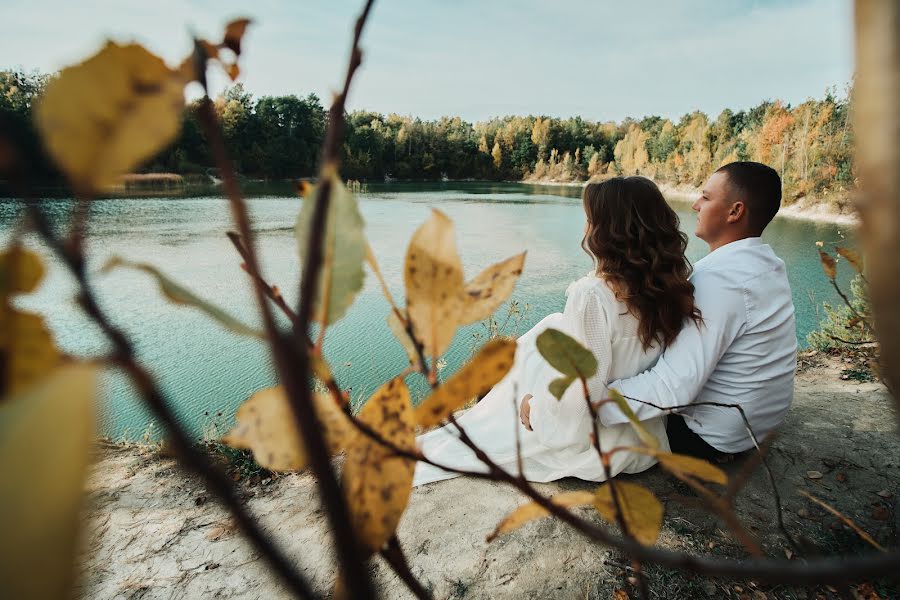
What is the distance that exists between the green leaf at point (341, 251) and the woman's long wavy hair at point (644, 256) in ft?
4.48

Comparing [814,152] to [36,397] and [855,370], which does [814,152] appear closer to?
[855,370]

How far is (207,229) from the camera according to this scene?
10.1m

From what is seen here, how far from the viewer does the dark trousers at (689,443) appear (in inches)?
58.3

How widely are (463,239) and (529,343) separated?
8.12m

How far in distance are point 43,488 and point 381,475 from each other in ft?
0.44

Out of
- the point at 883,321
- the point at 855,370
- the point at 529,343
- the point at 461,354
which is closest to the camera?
the point at 883,321

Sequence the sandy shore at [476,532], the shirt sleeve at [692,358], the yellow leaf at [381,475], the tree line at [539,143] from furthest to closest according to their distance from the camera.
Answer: the tree line at [539,143] < the shirt sleeve at [692,358] < the sandy shore at [476,532] < the yellow leaf at [381,475]

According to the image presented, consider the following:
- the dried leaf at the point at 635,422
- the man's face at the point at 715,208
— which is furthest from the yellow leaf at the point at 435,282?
the man's face at the point at 715,208

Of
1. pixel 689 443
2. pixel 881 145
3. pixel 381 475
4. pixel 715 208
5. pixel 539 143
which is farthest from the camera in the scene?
pixel 539 143

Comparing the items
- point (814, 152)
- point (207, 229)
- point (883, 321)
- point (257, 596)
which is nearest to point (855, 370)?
point (257, 596)

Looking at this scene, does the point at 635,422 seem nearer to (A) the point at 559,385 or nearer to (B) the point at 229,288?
(A) the point at 559,385

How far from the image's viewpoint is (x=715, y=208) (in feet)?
5.33

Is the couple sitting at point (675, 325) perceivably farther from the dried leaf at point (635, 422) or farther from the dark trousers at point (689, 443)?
the dried leaf at point (635, 422)

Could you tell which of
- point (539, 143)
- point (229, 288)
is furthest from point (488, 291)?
point (539, 143)
